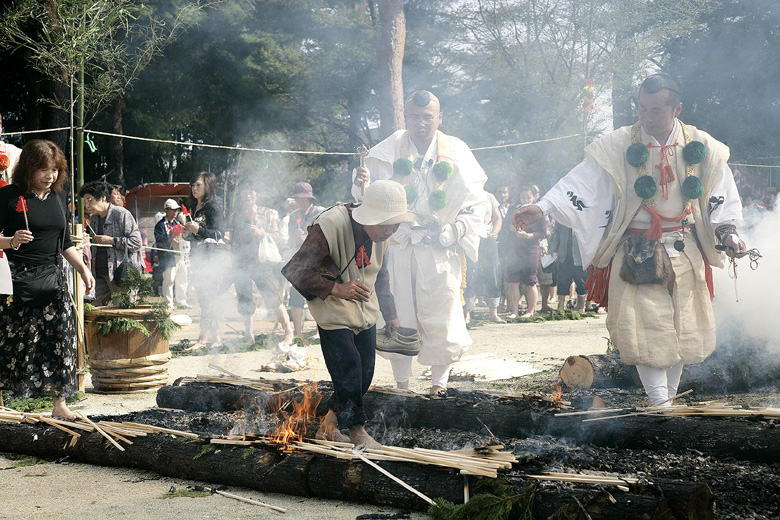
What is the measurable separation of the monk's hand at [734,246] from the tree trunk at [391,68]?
7433 millimetres

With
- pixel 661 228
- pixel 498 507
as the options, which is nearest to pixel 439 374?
pixel 661 228

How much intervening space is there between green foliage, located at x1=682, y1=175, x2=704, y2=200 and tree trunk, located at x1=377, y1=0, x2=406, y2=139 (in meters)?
7.20

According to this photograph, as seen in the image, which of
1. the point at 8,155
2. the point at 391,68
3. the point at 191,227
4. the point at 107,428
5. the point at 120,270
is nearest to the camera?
the point at 107,428

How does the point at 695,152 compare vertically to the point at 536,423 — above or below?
above

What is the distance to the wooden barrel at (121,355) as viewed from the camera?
675cm

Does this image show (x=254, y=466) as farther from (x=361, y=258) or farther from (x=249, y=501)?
(x=361, y=258)

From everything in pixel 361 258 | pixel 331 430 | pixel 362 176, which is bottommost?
pixel 331 430

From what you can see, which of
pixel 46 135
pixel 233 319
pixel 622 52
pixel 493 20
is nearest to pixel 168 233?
pixel 233 319

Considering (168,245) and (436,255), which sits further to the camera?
(168,245)

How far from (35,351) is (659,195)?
4209 millimetres

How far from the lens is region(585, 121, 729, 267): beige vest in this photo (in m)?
5.11

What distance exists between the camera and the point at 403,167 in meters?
6.09

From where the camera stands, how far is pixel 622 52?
19.8m

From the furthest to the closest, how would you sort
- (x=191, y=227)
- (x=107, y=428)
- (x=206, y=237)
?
(x=206, y=237) → (x=191, y=227) → (x=107, y=428)
